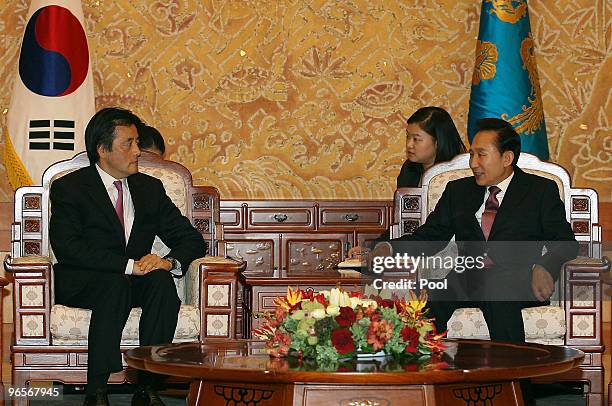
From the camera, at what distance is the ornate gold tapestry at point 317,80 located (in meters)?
6.47

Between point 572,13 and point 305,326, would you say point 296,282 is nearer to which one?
point 305,326

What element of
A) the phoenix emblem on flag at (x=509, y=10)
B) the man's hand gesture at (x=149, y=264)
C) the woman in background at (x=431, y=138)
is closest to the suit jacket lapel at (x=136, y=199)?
the man's hand gesture at (x=149, y=264)

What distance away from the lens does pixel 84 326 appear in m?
4.18

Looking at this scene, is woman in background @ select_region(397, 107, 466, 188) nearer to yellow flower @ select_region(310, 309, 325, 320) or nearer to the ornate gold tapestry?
the ornate gold tapestry

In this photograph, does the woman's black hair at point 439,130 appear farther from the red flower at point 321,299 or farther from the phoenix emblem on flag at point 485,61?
the red flower at point 321,299

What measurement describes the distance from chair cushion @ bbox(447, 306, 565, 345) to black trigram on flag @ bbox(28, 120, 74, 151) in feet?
8.35

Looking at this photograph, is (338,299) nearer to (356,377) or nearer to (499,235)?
(356,377)

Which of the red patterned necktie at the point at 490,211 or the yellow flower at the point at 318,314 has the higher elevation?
the red patterned necktie at the point at 490,211

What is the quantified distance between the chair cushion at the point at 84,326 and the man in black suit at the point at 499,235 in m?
0.84

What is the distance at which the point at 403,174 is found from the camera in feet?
16.8

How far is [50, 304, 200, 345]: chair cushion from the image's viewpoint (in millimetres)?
4180

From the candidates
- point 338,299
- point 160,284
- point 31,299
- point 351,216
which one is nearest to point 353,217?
point 351,216

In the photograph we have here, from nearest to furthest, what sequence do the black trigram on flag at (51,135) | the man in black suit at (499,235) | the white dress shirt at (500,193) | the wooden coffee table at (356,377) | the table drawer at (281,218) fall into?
the wooden coffee table at (356,377)
the man in black suit at (499,235)
the white dress shirt at (500,193)
the black trigram on flag at (51,135)
the table drawer at (281,218)

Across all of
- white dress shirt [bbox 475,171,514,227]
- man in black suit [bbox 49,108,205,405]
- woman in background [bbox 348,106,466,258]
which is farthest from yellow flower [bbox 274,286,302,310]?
woman in background [bbox 348,106,466,258]
